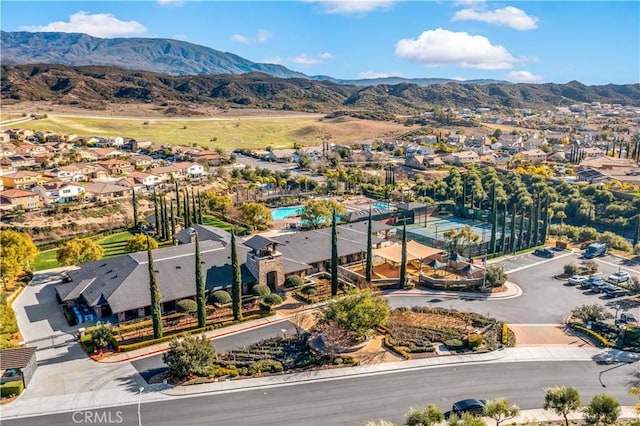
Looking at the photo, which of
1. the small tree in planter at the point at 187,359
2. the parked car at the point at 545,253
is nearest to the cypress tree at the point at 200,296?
the small tree in planter at the point at 187,359

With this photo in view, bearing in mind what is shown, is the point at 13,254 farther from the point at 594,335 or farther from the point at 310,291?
the point at 594,335

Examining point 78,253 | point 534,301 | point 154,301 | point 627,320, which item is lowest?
point 534,301

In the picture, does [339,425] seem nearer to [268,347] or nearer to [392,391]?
[392,391]

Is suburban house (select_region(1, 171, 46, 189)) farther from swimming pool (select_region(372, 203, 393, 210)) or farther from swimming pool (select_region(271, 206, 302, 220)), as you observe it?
swimming pool (select_region(372, 203, 393, 210))

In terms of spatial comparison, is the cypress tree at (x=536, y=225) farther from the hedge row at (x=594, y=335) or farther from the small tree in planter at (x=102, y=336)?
the small tree in planter at (x=102, y=336)

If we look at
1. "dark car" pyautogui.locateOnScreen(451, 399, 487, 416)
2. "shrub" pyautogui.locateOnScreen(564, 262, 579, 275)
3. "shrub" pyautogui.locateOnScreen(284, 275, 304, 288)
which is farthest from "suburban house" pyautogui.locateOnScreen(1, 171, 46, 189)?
"shrub" pyautogui.locateOnScreen(564, 262, 579, 275)

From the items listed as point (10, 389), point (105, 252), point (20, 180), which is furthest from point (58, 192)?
point (10, 389)
